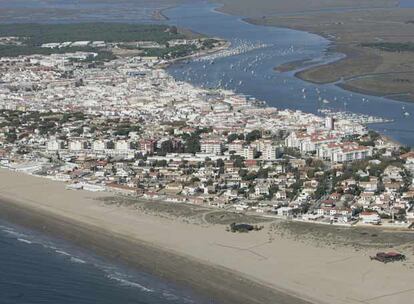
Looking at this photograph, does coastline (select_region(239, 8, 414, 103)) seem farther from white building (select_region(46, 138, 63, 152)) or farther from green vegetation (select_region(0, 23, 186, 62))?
white building (select_region(46, 138, 63, 152))

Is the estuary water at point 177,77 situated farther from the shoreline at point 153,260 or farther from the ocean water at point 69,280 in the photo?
the shoreline at point 153,260

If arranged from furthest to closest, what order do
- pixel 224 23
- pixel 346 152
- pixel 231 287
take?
pixel 224 23, pixel 346 152, pixel 231 287

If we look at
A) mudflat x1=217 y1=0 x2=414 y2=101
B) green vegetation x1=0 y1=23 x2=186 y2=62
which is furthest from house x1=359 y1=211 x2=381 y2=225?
green vegetation x1=0 y1=23 x2=186 y2=62

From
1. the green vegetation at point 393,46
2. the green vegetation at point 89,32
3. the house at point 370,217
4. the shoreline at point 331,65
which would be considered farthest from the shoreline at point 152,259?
the green vegetation at point 89,32

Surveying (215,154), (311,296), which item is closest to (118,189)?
(215,154)

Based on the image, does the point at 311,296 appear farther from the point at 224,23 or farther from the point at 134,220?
the point at 224,23

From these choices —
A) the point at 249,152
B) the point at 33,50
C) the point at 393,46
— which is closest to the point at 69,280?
the point at 249,152
